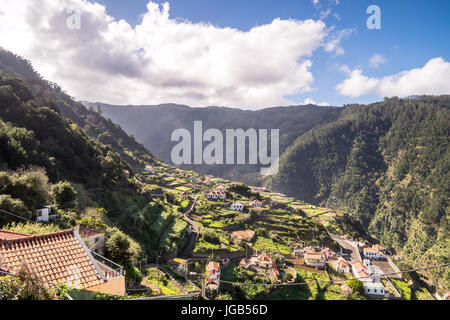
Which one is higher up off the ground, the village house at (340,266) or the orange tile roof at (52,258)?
the orange tile roof at (52,258)

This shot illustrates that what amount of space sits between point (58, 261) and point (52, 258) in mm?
188

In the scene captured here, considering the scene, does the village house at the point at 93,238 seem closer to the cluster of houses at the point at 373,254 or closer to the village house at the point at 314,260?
the village house at the point at 314,260

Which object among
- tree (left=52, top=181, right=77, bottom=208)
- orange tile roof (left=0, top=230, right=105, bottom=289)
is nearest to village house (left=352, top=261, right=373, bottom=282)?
tree (left=52, top=181, right=77, bottom=208)

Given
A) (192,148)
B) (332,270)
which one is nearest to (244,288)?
(332,270)

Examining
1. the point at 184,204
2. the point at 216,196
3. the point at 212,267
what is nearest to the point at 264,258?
the point at 212,267

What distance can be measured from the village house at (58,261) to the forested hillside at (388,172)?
175 ft

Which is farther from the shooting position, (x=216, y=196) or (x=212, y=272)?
(x=216, y=196)

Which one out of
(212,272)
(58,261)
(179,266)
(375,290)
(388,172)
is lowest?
(375,290)

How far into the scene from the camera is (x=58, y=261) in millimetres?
6895

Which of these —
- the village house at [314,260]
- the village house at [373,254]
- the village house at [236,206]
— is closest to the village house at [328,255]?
the village house at [314,260]

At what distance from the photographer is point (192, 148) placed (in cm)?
16638

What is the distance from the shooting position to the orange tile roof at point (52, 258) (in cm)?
638

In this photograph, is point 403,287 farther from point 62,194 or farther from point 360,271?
point 62,194

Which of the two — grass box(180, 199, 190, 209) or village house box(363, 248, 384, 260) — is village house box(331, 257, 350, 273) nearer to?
village house box(363, 248, 384, 260)
